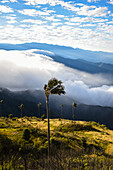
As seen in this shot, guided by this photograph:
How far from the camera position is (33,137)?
68625 mm

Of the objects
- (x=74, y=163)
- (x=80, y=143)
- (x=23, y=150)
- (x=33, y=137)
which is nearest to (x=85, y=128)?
(x=80, y=143)

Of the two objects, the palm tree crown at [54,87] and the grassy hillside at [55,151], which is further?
the palm tree crown at [54,87]

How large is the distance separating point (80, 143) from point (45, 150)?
24.1 metres

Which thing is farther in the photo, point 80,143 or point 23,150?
point 80,143

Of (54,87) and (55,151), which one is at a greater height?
(54,87)

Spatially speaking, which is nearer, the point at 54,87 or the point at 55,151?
the point at 54,87

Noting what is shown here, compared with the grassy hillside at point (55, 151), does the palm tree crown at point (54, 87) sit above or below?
above

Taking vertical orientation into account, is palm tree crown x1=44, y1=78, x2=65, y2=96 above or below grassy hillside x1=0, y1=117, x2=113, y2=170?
above

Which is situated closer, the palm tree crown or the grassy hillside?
the grassy hillside

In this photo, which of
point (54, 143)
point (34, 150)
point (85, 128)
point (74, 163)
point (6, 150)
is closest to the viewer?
point (74, 163)

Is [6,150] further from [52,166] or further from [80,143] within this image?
[80,143]

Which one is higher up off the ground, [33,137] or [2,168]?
[2,168]

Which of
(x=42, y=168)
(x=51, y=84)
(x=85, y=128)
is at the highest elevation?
(x=51, y=84)

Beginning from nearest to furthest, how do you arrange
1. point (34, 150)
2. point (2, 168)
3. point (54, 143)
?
point (2, 168) → point (34, 150) → point (54, 143)
